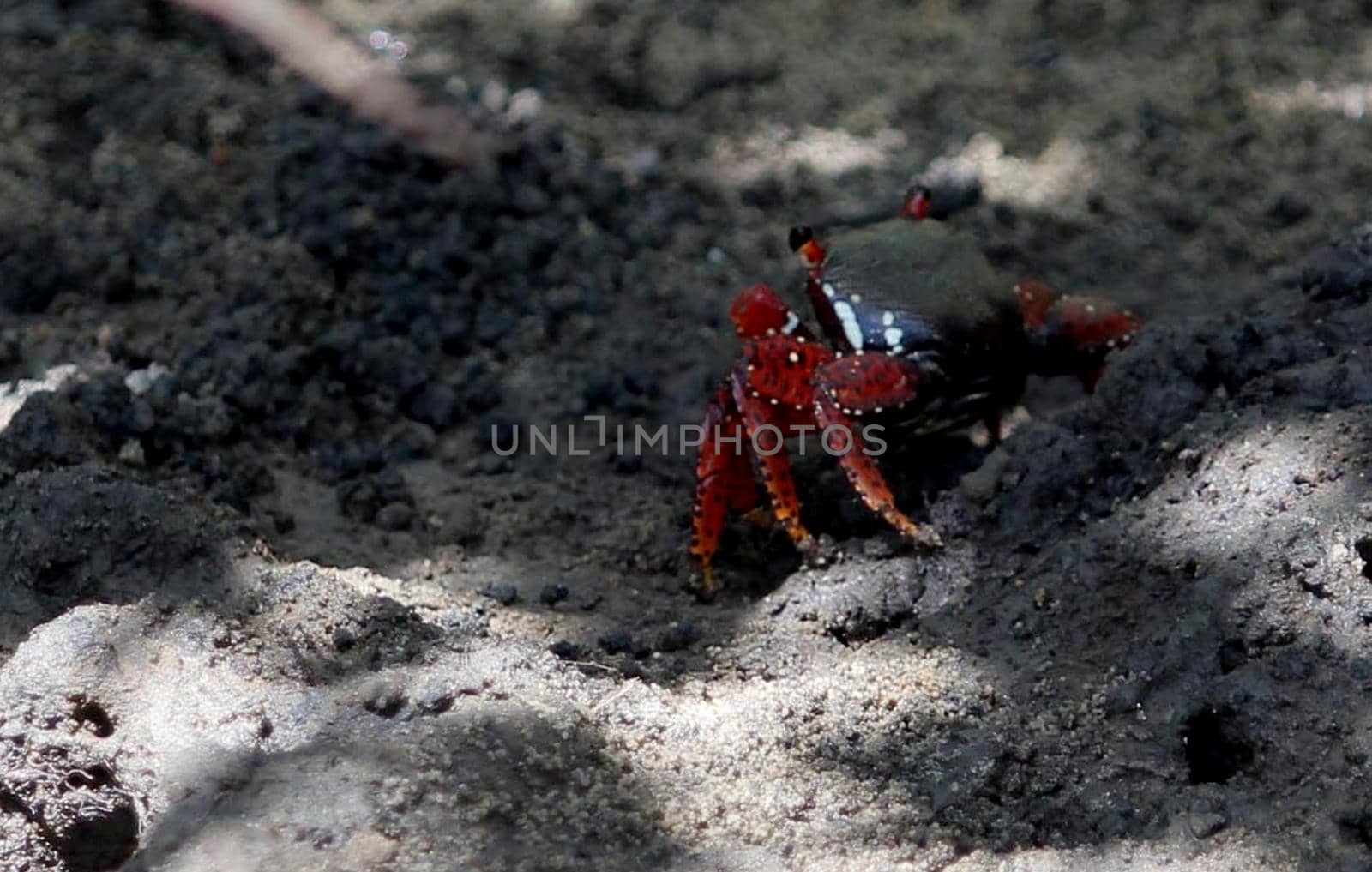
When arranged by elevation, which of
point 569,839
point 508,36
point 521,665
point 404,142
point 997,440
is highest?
point 508,36

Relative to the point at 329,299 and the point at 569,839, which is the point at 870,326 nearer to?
the point at 329,299

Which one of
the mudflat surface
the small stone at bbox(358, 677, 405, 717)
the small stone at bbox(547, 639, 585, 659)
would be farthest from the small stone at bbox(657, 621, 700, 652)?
the small stone at bbox(358, 677, 405, 717)

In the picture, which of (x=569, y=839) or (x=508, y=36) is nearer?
(x=569, y=839)

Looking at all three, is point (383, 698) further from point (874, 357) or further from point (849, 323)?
point (849, 323)

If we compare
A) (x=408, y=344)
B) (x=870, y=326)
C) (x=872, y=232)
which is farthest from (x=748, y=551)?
(x=408, y=344)

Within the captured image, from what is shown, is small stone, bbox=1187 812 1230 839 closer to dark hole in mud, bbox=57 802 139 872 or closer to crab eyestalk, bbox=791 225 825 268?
dark hole in mud, bbox=57 802 139 872

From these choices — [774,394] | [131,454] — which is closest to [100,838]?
[131,454]

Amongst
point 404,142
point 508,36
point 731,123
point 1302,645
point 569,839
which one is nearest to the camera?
point 569,839
